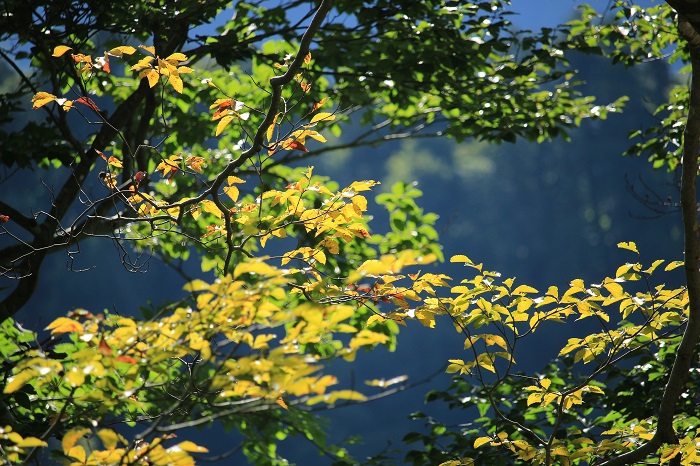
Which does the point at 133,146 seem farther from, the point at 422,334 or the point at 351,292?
the point at 422,334

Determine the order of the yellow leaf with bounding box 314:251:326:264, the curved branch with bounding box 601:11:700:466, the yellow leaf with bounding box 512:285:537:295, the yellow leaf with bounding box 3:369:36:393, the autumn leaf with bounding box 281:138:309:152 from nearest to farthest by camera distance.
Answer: the yellow leaf with bounding box 3:369:36:393 → the curved branch with bounding box 601:11:700:466 → the yellow leaf with bounding box 512:285:537:295 → the autumn leaf with bounding box 281:138:309:152 → the yellow leaf with bounding box 314:251:326:264

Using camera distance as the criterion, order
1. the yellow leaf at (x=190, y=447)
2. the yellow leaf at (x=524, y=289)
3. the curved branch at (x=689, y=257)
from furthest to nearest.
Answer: the yellow leaf at (x=524, y=289) < the curved branch at (x=689, y=257) < the yellow leaf at (x=190, y=447)

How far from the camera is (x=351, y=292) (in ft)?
6.38

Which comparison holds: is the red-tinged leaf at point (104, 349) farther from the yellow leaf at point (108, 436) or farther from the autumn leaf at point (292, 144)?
the autumn leaf at point (292, 144)

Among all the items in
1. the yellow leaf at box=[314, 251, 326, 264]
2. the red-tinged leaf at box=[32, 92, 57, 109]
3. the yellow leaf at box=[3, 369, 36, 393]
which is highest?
the red-tinged leaf at box=[32, 92, 57, 109]

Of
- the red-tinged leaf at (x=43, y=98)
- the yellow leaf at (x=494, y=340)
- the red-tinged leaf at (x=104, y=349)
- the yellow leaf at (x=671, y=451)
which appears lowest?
the yellow leaf at (x=671, y=451)

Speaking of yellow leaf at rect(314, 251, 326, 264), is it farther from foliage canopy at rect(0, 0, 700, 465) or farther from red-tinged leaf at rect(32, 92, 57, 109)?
red-tinged leaf at rect(32, 92, 57, 109)

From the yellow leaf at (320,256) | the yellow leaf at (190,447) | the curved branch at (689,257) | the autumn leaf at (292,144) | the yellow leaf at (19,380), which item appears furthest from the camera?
the yellow leaf at (320,256)

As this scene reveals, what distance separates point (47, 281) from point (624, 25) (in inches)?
583

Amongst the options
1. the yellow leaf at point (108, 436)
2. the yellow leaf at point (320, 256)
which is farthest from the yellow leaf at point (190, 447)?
the yellow leaf at point (320, 256)

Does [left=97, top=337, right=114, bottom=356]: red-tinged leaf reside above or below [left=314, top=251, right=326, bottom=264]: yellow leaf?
above

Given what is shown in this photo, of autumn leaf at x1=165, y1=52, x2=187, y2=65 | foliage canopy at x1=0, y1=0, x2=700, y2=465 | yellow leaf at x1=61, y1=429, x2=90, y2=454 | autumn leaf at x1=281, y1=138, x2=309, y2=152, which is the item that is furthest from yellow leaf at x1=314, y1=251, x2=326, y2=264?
yellow leaf at x1=61, y1=429, x2=90, y2=454

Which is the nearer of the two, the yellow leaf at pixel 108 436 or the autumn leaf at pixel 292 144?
the yellow leaf at pixel 108 436

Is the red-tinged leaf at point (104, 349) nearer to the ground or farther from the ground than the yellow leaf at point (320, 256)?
farther from the ground
